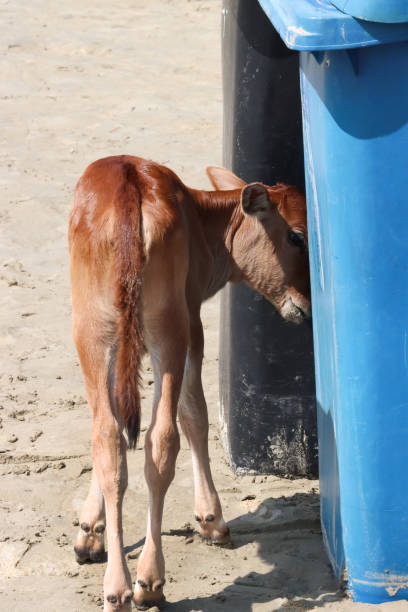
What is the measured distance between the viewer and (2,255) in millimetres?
8000

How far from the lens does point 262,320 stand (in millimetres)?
5254

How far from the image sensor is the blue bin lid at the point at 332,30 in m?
3.41

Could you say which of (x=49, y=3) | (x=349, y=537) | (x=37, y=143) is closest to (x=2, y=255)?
(x=37, y=143)

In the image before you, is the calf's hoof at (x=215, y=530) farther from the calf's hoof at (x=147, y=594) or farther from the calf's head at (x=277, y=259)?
the calf's head at (x=277, y=259)

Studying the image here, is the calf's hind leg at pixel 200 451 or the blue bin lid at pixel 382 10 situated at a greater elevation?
the blue bin lid at pixel 382 10

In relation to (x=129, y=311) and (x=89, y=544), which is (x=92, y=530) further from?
(x=129, y=311)

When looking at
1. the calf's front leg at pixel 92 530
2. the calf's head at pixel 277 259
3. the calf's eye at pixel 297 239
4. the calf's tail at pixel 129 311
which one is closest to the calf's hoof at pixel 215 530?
the calf's front leg at pixel 92 530

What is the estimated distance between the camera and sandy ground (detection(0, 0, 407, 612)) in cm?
457

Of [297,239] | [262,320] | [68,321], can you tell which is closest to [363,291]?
[297,239]

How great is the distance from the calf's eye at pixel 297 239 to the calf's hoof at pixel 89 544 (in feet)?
5.49

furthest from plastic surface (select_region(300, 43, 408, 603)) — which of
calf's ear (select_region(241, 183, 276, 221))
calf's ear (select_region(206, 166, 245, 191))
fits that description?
calf's ear (select_region(206, 166, 245, 191))

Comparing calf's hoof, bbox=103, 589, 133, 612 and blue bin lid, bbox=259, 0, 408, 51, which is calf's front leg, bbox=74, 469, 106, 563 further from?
blue bin lid, bbox=259, 0, 408, 51

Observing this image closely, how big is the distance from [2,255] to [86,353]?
12.8 feet

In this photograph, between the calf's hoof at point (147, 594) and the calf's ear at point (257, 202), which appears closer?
the calf's hoof at point (147, 594)
